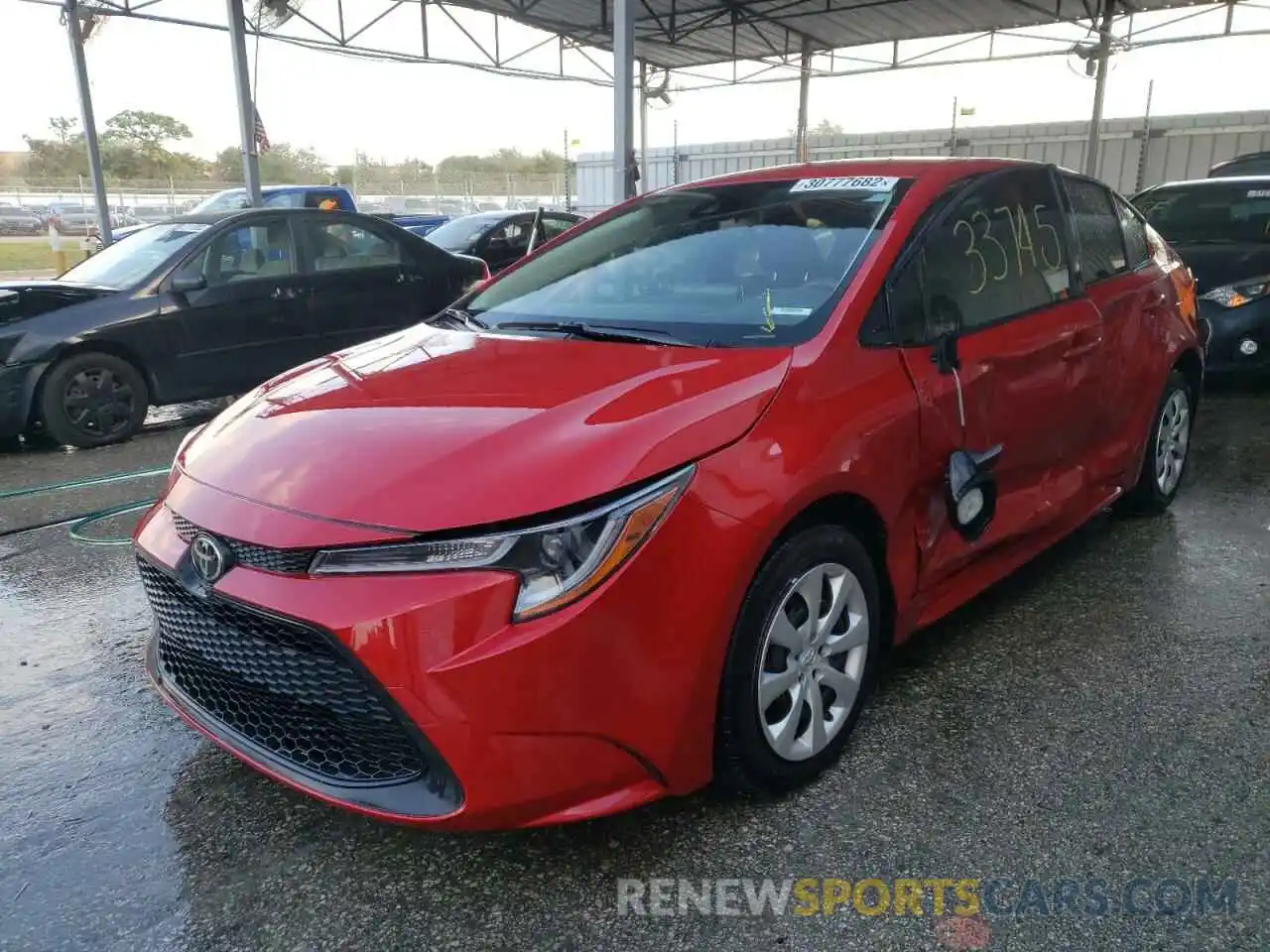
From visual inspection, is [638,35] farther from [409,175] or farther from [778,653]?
[409,175]

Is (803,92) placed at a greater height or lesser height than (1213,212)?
greater

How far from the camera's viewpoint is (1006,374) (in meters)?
3.02

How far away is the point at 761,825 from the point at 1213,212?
719 centimetres

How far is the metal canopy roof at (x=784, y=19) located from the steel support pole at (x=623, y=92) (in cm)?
784

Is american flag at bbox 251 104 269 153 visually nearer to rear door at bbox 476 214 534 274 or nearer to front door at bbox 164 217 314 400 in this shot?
rear door at bbox 476 214 534 274

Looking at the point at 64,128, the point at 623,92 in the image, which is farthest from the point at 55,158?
the point at 623,92

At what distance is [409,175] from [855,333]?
38052 millimetres

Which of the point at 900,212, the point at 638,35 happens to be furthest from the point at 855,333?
the point at 638,35

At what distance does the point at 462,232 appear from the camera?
1319cm

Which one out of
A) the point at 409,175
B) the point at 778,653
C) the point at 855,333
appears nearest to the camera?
the point at 778,653

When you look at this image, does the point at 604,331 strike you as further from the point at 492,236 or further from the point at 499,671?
the point at 492,236

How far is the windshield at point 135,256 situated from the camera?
21.9 feet

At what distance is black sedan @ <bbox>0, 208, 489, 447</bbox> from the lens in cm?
612

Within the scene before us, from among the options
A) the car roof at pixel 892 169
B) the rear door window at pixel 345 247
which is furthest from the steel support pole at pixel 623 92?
the car roof at pixel 892 169
